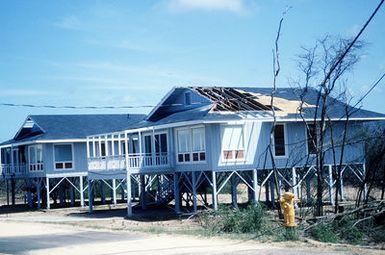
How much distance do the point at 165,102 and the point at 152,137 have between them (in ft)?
8.46

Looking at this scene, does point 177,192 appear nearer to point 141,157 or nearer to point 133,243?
point 141,157

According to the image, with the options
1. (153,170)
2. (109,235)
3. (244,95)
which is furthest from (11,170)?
(109,235)

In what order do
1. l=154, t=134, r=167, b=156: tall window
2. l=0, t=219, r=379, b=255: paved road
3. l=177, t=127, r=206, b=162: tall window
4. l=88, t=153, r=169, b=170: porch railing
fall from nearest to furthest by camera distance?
l=0, t=219, r=379, b=255: paved road, l=177, t=127, r=206, b=162: tall window, l=88, t=153, r=169, b=170: porch railing, l=154, t=134, r=167, b=156: tall window

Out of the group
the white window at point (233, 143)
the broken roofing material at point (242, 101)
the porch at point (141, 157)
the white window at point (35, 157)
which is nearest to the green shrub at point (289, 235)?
the white window at point (233, 143)

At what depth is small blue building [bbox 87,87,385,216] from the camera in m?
30.8

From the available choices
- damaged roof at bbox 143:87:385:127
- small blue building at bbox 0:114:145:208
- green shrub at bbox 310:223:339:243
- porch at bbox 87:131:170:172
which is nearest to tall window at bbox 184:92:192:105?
damaged roof at bbox 143:87:385:127

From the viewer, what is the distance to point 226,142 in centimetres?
3094

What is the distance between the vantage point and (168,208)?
117 ft

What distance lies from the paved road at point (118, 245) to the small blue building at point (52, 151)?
18093 mm

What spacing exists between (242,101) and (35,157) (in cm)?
1746

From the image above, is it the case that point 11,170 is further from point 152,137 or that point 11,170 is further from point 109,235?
point 109,235

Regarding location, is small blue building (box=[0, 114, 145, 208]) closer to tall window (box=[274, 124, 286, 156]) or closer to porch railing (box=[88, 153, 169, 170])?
porch railing (box=[88, 153, 169, 170])

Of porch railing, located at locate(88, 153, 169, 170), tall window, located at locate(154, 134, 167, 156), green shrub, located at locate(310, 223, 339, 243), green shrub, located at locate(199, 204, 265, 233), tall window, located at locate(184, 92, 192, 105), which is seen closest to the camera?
green shrub, located at locate(310, 223, 339, 243)

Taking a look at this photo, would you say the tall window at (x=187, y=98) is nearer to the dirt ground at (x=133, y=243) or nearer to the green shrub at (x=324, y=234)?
the dirt ground at (x=133, y=243)
